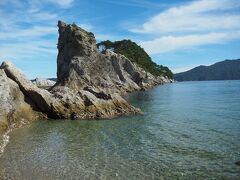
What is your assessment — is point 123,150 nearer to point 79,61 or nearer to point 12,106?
point 12,106

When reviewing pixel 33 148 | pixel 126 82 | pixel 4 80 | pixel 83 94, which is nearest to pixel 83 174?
pixel 33 148

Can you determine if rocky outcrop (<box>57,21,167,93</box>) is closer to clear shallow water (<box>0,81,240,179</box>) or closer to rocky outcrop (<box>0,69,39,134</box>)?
rocky outcrop (<box>0,69,39,134</box>)

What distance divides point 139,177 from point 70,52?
66.8 meters

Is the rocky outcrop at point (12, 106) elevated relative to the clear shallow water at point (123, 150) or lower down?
elevated

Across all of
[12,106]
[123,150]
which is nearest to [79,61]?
[12,106]

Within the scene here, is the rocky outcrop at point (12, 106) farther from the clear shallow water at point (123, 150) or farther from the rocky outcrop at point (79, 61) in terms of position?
the rocky outcrop at point (79, 61)

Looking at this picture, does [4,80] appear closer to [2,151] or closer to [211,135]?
[2,151]

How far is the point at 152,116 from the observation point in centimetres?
4728

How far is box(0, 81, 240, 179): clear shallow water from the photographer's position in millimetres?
21688

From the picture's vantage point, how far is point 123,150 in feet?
89.6

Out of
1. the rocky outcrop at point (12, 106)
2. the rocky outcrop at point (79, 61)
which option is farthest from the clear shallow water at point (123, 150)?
the rocky outcrop at point (79, 61)

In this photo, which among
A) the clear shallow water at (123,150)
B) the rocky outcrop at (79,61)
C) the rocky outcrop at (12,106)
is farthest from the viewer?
the rocky outcrop at (79,61)

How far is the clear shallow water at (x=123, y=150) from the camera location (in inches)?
854

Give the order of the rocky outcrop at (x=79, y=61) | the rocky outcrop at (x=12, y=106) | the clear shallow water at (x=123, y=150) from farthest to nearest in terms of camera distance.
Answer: the rocky outcrop at (x=79, y=61), the rocky outcrop at (x=12, y=106), the clear shallow water at (x=123, y=150)
